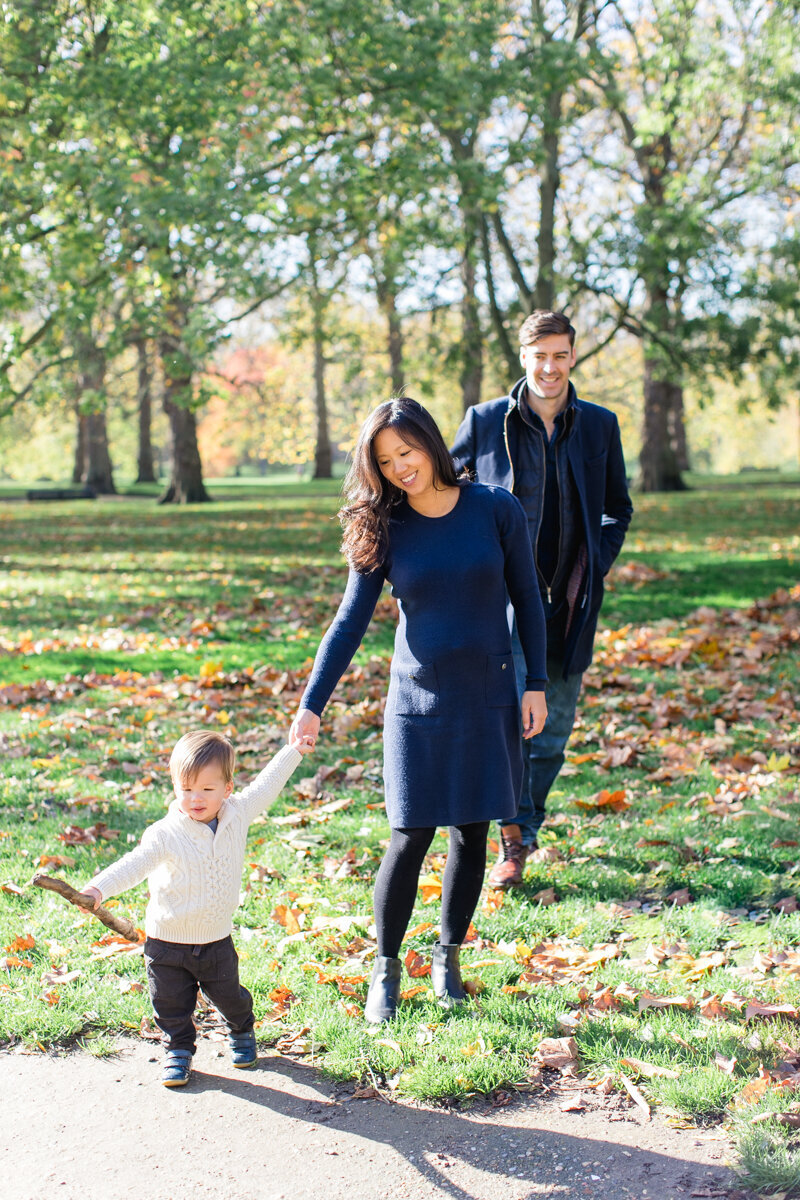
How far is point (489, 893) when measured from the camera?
176 inches

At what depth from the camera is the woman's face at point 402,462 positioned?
3.29 metres

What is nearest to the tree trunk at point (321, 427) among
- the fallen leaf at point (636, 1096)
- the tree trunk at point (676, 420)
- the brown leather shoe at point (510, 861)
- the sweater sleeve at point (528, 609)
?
the tree trunk at point (676, 420)

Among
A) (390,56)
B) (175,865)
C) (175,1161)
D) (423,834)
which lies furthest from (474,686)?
(390,56)

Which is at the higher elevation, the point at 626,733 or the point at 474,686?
the point at 474,686

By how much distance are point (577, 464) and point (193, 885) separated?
223 centimetres

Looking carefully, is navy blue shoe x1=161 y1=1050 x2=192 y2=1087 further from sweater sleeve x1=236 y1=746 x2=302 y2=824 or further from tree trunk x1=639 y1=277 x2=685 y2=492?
tree trunk x1=639 y1=277 x2=685 y2=492

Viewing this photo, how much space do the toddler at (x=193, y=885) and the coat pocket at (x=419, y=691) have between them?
16.0 inches

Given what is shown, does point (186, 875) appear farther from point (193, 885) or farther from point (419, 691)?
point (419, 691)

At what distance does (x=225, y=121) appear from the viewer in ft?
44.4

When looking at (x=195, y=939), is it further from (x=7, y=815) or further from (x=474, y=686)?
(x=7, y=815)

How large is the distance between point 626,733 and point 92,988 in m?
3.76

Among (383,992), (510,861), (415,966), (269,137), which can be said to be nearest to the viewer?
(383,992)

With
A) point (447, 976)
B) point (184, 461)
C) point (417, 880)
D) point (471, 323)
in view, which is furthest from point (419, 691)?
point (184, 461)

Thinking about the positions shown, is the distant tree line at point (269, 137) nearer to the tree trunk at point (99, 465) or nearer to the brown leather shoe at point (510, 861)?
the brown leather shoe at point (510, 861)
